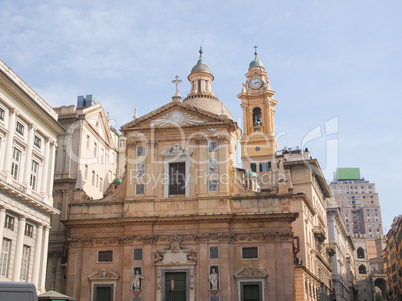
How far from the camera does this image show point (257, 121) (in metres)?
68.2

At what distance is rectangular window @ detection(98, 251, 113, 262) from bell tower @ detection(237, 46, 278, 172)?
29.7m

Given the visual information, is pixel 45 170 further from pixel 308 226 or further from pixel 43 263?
pixel 308 226

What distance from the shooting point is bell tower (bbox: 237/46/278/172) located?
65.0 metres

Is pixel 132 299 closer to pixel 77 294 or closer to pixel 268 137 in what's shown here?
pixel 77 294

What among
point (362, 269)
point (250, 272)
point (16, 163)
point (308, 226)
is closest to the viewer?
point (16, 163)

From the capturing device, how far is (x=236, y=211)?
3769 centimetres

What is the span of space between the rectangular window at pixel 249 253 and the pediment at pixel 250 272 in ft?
2.75

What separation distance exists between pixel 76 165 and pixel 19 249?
1284cm

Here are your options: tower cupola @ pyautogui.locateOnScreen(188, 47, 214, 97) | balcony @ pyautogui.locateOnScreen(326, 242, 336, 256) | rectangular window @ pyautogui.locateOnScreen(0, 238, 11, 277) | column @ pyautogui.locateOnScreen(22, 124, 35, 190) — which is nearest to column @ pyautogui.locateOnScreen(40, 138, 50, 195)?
column @ pyautogui.locateOnScreen(22, 124, 35, 190)

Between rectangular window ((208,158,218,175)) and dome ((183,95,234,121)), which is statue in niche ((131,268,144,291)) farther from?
dome ((183,95,234,121))

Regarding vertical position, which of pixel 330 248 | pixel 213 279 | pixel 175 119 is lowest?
pixel 213 279

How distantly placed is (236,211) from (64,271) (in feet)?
47.8

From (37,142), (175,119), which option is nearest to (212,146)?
(175,119)

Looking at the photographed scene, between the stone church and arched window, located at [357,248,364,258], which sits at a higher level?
arched window, located at [357,248,364,258]
